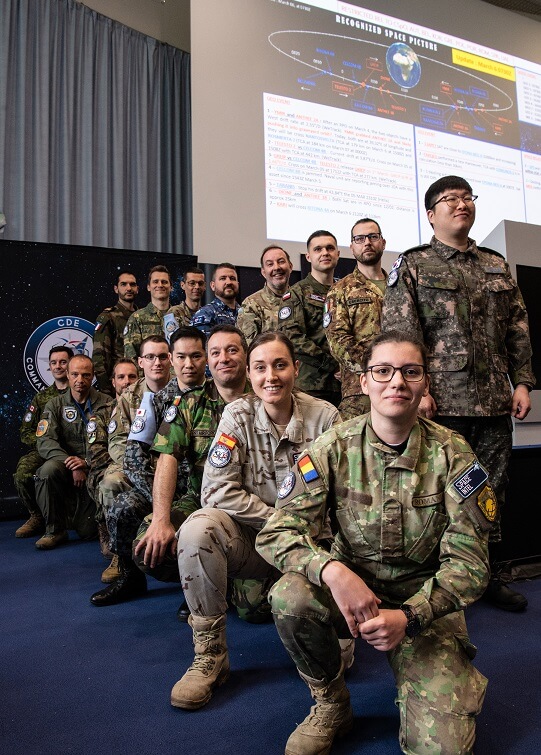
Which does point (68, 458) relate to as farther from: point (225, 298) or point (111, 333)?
point (225, 298)

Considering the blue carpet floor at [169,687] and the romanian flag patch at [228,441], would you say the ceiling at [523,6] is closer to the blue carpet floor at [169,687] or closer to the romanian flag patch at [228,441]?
the blue carpet floor at [169,687]

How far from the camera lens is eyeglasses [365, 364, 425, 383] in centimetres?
124

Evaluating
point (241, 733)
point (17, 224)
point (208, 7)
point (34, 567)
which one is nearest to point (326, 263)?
point (34, 567)

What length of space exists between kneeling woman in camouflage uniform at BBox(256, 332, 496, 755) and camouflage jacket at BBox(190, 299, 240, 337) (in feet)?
6.37

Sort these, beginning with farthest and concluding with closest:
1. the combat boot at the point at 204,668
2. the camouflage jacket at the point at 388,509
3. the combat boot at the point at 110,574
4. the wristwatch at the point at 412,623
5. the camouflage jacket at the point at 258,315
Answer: the camouflage jacket at the point at 258,315 → the combat boot at the point at 110,574 → the combat boot at the point at 204,668 → the camouflage jacket at the point at 388,509 → the wristwatch at the point at 412,623

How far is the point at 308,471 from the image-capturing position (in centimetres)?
129

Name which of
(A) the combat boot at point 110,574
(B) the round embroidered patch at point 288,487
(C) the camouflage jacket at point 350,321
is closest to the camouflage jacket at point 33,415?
(A) the combat boot at point 110,574

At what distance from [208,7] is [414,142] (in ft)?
6.13

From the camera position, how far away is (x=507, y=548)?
2.39m

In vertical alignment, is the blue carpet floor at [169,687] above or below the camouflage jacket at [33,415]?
below

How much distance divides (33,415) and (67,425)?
535 mm

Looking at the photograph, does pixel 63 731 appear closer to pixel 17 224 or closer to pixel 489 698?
pixel 489 698

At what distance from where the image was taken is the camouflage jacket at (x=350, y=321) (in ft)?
8.35

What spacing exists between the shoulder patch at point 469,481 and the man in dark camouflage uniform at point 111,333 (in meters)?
3.18
